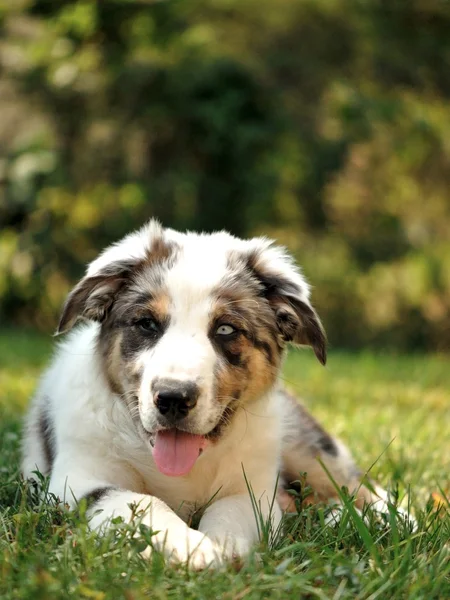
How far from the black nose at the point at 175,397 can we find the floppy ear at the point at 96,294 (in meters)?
0.70

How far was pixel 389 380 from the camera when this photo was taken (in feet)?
28.8

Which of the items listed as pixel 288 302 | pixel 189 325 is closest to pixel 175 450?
pixel 189 325

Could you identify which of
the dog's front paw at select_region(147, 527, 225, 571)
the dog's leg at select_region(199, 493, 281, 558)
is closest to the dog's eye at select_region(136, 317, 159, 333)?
the dog's leg at select_region(199, 493, 281, 558)

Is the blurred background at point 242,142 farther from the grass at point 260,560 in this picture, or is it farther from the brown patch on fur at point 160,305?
the brown patch on fur at point 160,305

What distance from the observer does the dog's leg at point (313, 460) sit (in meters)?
4.35

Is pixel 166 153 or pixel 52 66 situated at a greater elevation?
pixel 52 66

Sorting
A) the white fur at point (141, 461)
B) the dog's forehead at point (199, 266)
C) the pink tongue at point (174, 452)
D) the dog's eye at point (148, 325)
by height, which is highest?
the dog's forehead at point (199, 266)

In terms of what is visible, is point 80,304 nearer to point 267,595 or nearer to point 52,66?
point 267,595

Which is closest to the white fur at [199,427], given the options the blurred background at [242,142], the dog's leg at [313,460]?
the dog's leg at [313,460]

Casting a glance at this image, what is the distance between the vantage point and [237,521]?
338 cm

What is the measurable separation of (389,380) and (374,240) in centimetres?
458

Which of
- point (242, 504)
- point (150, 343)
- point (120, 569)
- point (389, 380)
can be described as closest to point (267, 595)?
point (120, 569)

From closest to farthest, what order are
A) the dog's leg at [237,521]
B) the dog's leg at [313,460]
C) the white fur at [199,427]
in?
the dog's leg at [237,521] → the white fur at [199,427] → the dog's leg at [313,460]

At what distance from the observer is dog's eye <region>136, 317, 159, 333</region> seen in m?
3.55
